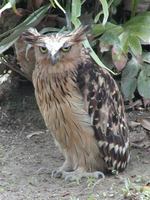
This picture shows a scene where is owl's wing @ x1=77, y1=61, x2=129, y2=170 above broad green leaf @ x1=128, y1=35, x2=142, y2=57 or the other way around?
the other way around

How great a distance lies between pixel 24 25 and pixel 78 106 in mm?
1093

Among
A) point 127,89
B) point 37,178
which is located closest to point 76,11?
point 127,89

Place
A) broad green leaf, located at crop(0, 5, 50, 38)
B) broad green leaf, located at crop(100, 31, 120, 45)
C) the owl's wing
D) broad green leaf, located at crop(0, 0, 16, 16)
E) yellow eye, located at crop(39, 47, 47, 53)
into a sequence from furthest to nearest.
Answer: broad green leaf, located at crop(0, 5, 50, 38) → broad green leaf, located at crop(100, 31, 120, 45) → broad green leaf, located at crop(0, 0, 16, 16) → the owl's wing → yellow eye, located at crop(39, 47, 47, 53)

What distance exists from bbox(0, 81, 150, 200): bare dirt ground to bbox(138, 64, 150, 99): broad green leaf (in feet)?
1.29

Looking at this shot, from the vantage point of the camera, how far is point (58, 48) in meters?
5.73

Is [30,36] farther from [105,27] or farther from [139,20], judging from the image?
[139,20]

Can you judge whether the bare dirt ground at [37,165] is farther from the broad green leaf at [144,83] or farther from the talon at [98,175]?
the broad green leaf at [144,83]

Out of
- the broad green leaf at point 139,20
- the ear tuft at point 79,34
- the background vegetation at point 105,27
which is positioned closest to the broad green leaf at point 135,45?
the background vegetation at point 105,27

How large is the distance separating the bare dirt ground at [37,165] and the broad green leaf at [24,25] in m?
0.88

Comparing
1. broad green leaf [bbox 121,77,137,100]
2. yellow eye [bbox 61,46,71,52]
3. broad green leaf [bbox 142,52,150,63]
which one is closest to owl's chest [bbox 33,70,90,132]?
yellow eye [bbox 61,46,71,52]

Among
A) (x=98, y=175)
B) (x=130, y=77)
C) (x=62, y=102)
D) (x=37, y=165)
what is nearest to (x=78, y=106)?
(x=62, y=102)

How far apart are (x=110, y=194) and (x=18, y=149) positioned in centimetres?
139

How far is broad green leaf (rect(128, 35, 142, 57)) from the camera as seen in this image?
21.1 ft

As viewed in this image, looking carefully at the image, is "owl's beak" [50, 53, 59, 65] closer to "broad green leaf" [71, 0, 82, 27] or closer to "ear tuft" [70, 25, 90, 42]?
"ear tuft" [70, 25, 90, 42]
